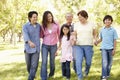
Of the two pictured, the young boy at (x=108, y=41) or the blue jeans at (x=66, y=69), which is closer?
the young boy at (x=108, y=41)

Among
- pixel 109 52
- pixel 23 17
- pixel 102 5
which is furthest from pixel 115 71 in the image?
pixel 102 5

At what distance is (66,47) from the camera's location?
10547 millimetres

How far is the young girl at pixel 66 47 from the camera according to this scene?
10.4m

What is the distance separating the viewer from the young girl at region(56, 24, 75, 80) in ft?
34.1

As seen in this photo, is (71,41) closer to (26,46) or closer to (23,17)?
(26,46)

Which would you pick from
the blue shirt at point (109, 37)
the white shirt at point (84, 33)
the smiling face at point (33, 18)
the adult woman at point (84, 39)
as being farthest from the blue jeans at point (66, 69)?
the smiling face at point (33, 18)

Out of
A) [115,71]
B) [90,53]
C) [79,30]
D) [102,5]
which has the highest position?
[102,5]

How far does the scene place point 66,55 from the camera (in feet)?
34.4

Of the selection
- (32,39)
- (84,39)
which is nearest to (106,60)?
(84,39)

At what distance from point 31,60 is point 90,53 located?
5.39 feet

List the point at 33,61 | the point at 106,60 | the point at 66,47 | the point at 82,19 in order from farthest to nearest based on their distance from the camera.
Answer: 1. the point at 66,47
2. the point at 33,61
3. the point at 106,60
4. the point at 82,19

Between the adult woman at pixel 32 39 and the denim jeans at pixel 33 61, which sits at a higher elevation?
the adult woman at pixel 32 39

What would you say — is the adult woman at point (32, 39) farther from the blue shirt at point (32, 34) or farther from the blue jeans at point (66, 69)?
the blue jeans at point (66, 69)

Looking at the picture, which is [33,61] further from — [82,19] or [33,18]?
[82,19]
